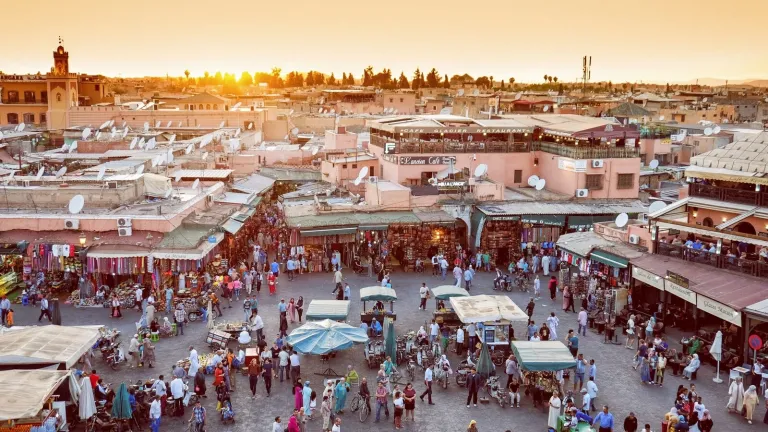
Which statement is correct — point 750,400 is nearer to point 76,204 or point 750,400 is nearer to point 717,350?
point 717,350

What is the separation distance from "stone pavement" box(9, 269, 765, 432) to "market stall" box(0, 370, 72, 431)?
7.33ft

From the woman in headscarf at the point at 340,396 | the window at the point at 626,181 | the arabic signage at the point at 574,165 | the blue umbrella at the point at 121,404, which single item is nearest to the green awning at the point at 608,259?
the arabic signage at the point at 574,165

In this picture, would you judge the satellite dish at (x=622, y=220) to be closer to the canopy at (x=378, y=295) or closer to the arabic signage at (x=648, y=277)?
the arabic signage at (x=648, y=277)

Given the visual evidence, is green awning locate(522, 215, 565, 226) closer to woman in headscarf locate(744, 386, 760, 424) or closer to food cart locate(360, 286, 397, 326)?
food cart locate(360, 286, 397, 326)

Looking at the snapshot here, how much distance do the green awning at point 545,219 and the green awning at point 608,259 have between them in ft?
17.0

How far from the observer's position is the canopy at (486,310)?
18766 millimetres

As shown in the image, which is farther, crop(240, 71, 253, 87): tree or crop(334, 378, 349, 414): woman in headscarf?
crop(240, 71, 253, 87): tree

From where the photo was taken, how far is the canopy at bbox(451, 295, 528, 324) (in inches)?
739

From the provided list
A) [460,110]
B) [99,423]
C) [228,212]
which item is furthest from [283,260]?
[460,110]

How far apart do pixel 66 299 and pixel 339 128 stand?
23.9 metres

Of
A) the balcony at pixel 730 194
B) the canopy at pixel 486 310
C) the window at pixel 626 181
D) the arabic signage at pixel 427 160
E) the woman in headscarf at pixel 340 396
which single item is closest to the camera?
the woman in headscarf at pixel 340 396

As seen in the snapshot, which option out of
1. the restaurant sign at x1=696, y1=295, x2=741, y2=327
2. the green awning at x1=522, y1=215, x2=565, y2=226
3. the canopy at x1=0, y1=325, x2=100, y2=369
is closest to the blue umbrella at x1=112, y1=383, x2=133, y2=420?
the canopy at x1=0, y1=325, x2=100, y2=369

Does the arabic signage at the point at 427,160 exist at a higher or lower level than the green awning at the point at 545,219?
higher

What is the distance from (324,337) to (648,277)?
33.7 feet
